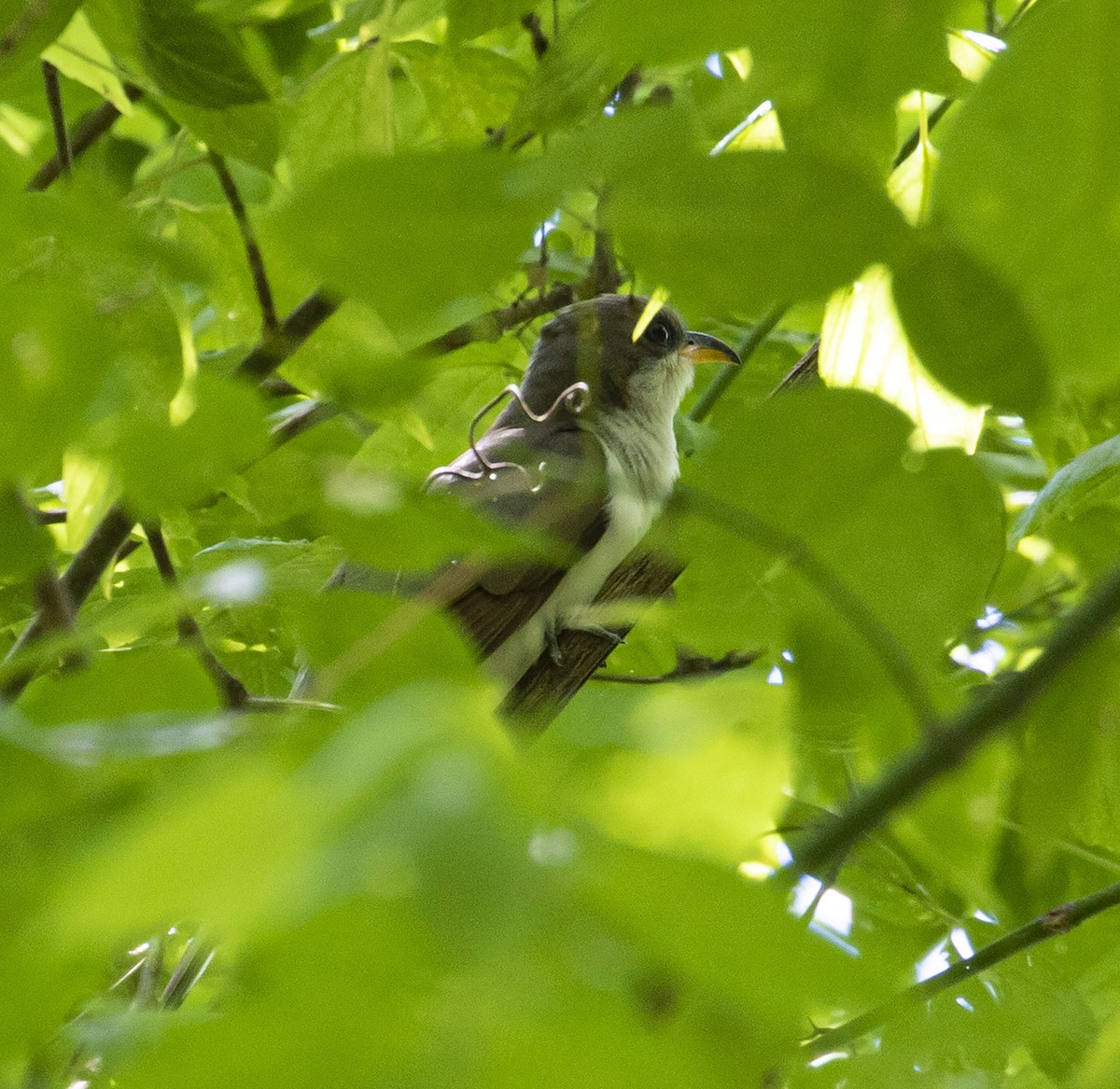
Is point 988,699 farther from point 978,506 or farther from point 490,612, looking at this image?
point 490,612

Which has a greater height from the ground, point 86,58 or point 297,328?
point 86,58

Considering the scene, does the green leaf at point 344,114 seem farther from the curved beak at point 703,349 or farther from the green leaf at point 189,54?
the curved beak at point 703,349

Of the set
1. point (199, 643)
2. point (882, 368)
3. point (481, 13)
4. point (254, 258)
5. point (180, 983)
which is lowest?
point (180, 983)

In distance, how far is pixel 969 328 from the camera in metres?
0.64

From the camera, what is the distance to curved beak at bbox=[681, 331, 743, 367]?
4.04m

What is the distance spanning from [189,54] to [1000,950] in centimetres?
126

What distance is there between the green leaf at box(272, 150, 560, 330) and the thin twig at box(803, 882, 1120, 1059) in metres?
0.50

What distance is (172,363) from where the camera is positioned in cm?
118

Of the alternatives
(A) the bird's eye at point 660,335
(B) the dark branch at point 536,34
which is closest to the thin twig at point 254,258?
(B) the dark branch at point 536,34

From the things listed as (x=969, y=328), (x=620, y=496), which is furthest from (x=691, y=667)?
(x=969, y=328)

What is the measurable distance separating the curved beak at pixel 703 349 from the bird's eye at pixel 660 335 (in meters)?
0.07

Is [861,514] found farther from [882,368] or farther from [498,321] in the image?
[498,321]

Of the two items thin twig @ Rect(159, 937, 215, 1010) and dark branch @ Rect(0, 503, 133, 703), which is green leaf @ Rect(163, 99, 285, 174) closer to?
dark branch @ Rect(0, 503, 133, 703)

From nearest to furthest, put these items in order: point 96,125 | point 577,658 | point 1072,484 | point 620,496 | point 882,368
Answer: point 882,368 < point 1072,484 < point 577,658 < point 96,125 < point 620,496
